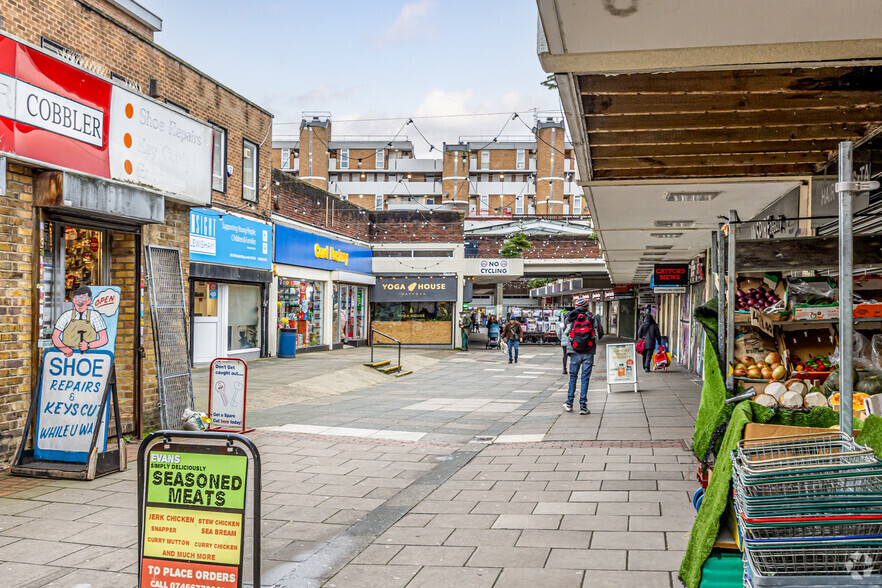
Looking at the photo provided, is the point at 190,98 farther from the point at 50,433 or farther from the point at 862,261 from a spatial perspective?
the point at 862,261

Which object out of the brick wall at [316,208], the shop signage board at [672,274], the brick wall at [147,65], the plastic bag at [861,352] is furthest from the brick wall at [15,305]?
the shop signage board at [672,274]

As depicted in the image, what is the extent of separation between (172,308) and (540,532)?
5.62 m

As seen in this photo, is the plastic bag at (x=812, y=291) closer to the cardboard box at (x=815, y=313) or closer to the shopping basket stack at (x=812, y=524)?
the cardboard box at (x=815, y=313)

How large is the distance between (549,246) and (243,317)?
1671 cm

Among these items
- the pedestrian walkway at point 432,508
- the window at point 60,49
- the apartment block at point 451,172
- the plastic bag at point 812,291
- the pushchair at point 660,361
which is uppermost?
the apartment block at point 451,172

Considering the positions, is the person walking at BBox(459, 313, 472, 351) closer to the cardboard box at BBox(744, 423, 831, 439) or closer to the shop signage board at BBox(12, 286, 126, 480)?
the shop signage board at BBox(12, 286, 126, 480)

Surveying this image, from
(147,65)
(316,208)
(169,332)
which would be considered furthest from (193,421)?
(316,208)

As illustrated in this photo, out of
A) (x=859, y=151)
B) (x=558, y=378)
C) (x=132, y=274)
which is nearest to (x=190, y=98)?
(x=132, y=274)

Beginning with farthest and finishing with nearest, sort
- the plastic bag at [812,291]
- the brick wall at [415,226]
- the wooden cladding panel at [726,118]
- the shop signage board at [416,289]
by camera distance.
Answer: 1. the brick wall at [415,226]
2. the shop signage board at [416,289]
3. the plastic bag at [812,291]
4. the wooden cladding panel at [726,118]

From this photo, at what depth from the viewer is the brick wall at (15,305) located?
6.93m

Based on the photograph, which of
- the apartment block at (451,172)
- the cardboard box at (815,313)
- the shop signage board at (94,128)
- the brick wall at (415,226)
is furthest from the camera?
the apartment block at (451,172)

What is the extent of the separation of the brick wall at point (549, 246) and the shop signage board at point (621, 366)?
1868 centimetres

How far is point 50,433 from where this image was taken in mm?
6977

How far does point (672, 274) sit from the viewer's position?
1920 centimetres
